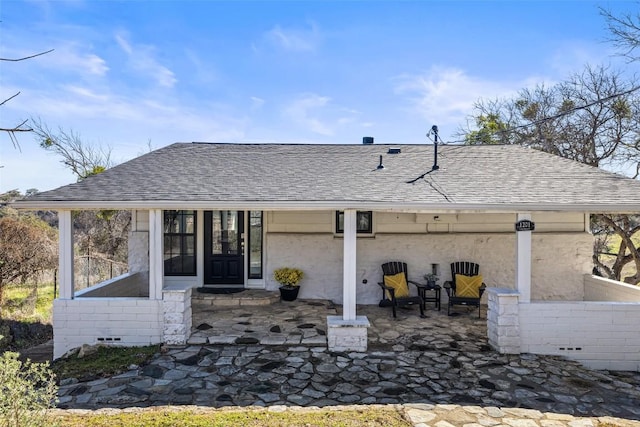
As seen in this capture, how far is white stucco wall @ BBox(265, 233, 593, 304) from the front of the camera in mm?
8250

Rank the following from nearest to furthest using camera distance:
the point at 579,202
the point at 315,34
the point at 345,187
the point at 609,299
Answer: the point at 579,202 → the point at 345,187 → the point at 609,299 → the point at 315,34

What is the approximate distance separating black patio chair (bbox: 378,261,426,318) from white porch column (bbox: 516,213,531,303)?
76.5 inches

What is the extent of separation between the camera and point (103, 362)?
5.34 metres

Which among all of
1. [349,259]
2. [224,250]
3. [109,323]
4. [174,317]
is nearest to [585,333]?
[349,259]

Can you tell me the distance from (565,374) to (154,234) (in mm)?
6470

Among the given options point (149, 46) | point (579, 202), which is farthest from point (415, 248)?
point (149, 46)

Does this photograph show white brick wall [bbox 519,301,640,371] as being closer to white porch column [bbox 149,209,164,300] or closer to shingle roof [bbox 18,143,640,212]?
shingle roof [bbox 18,143,640,212]

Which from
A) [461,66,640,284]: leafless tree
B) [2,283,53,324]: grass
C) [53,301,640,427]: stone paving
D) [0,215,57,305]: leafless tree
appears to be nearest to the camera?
[53,301,640,427]: stone paving

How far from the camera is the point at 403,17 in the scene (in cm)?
885

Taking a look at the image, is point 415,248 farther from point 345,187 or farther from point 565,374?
point 565,374

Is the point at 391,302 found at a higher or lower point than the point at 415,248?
lower

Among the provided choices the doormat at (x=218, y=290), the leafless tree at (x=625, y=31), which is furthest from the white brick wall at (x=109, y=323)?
the leafless tree at (x=625, y=31)

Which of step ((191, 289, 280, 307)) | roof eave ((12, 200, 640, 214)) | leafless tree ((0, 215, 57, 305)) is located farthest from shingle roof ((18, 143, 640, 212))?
leafless tree ((0, 215, 57, 305))

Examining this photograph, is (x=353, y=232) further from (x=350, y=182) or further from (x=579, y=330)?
(x=579, y=330)
